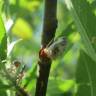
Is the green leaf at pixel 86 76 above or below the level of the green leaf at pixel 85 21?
below

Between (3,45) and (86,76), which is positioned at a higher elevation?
(3,45)

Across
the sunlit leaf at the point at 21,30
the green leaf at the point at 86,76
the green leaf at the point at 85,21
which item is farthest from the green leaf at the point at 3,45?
the sunlit leaf at the point at 21,30

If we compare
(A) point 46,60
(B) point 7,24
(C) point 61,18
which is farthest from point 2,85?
(C) point 61,18

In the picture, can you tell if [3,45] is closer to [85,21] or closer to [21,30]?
[85,21]

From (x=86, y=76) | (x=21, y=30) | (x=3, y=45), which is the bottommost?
(x=21, y=30)

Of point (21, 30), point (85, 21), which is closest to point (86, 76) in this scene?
point (85, 21)

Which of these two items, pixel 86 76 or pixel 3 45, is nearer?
pixel 3 45

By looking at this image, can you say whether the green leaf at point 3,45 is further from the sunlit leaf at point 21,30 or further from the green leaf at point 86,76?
the sunlit leaf at point 21,30
